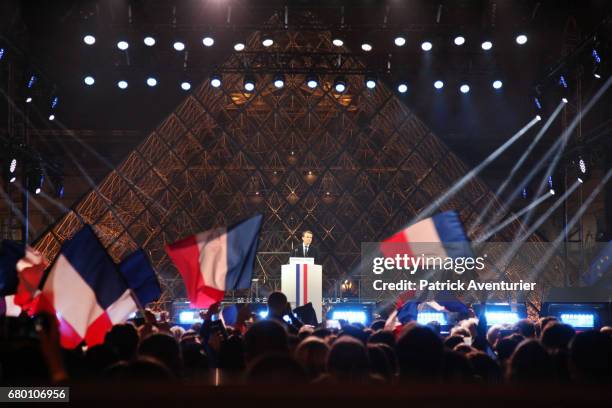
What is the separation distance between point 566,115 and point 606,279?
290 centimetres

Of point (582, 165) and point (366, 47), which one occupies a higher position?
point (366, 47)

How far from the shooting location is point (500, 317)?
954cm

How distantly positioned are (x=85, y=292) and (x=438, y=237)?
2.58 m

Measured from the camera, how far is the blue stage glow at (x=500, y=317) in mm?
9445

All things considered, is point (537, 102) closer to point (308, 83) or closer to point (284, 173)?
point (308, 83)

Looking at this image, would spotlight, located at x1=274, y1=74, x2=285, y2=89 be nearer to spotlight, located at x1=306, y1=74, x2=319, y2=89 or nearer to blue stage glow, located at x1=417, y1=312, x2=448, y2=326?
spotlight, located at x1=306, y1=74, x2=319, y2=89

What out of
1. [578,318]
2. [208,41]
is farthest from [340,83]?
[578,318]

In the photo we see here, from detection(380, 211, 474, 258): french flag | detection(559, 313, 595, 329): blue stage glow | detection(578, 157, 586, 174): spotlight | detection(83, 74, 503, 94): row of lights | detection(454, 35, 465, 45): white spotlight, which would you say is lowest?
detection(559, 313, 595, 329): blue stage glow

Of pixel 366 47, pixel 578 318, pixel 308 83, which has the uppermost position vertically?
pixel 366 47

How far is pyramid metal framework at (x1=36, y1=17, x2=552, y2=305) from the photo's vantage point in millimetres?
18688

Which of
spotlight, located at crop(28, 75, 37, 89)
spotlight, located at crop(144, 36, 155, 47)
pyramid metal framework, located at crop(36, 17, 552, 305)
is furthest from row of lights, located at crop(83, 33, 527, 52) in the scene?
pyramid metal framework, located at crop(36, 17, 552, 305)

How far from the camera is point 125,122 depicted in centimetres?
2438

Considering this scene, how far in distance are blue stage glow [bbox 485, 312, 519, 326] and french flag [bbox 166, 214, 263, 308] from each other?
15.9 feet

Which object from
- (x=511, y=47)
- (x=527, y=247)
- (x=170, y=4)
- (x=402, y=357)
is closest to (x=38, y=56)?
(x=170, y=4)
